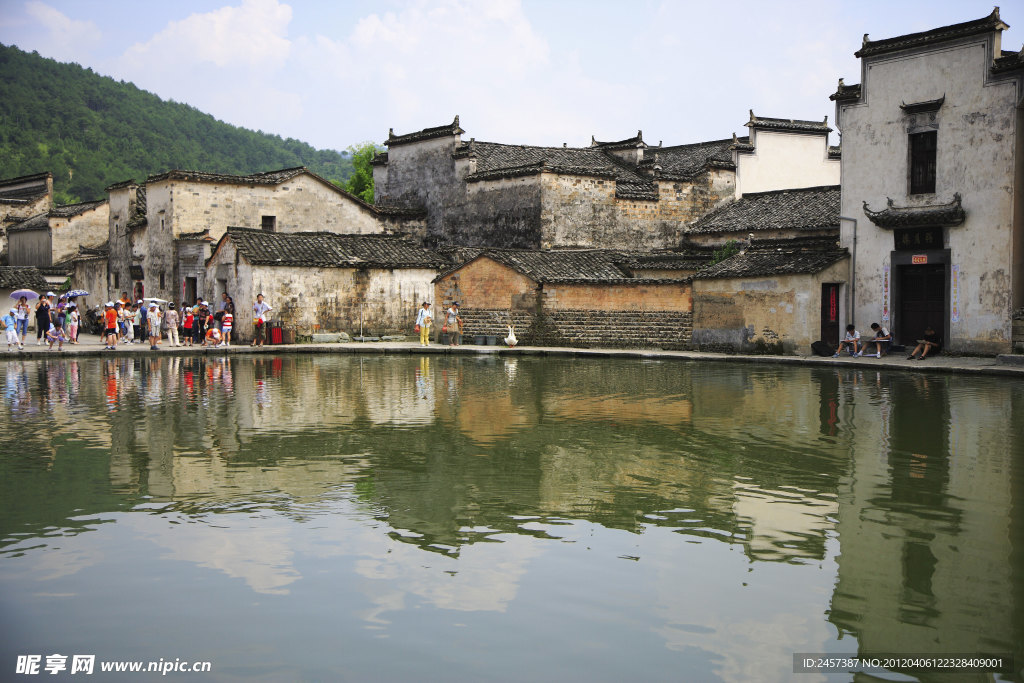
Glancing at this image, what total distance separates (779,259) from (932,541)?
18786mm

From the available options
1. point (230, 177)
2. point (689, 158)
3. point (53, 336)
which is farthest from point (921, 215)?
point (230, 177)

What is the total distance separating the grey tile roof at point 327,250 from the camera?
95.1 ft

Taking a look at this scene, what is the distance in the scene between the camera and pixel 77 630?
16.8 feet

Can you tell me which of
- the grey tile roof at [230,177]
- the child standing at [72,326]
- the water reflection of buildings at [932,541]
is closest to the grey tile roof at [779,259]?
the water reflection of buildings at [932,541]

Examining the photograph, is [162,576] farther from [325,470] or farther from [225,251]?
[225,251]

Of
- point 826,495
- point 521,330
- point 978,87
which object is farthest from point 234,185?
point 826,495

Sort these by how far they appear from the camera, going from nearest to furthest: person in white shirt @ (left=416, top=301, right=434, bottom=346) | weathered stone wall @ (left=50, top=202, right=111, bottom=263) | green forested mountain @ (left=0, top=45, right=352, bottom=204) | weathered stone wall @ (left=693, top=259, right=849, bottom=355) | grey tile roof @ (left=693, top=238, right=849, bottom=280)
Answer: weathered stone wall @ (left=693, top=259, right=849, bottom=355), grey tile roof @ (left=693, top=238, right=849, bottom=280), person in white shirt @ (left=416, top=301, right=434, bottom=346), weathered stone wall @ (left=50, top=202, right=111, bottom=263), green forested mountain @ (left=0, top=45, right=352, bottom=204)

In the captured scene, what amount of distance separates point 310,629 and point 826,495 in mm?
4594

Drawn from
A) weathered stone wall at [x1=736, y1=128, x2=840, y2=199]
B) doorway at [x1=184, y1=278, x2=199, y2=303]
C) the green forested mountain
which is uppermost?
the green forested mountain

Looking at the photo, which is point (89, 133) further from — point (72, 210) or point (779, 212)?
point (779, 212)

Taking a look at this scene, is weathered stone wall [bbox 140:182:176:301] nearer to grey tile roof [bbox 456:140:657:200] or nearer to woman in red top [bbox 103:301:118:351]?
woman in red top [bbox 103:301:118:351]

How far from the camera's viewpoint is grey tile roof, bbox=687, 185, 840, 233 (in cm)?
2830

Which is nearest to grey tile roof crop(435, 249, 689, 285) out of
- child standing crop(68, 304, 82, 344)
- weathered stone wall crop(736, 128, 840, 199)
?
weathered stone wall crop(736, 128, 840, 199)

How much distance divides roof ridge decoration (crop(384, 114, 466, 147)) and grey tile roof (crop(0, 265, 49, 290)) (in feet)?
48.8
